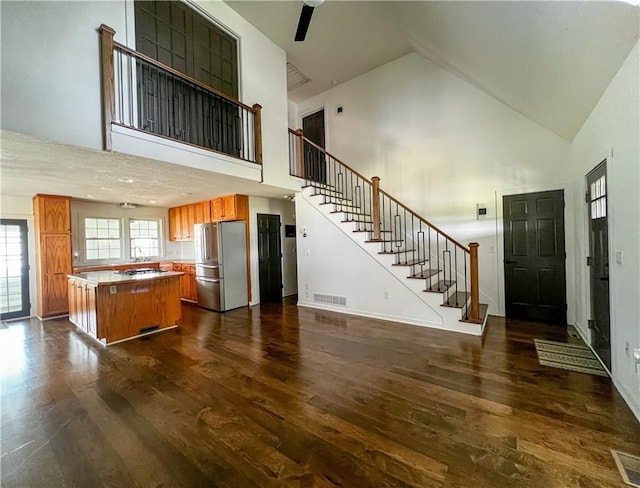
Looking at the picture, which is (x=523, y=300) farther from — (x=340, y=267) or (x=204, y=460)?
(x=204, y=460)

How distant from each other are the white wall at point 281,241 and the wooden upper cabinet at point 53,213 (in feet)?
12.0

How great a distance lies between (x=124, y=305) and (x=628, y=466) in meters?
5.30

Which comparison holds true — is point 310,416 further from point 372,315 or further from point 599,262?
point 599,262

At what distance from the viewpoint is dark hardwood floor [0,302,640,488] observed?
1.64m

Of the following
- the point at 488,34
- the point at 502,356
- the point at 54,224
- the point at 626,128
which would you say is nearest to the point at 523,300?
the point at 502,356

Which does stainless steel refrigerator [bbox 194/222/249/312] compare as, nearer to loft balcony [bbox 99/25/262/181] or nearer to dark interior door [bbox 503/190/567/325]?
loft balcony [bbox 99/25/262/181]

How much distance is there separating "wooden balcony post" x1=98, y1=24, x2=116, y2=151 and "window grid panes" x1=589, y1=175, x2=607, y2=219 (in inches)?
202

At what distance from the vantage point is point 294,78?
21.3ft

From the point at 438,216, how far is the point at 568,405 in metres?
3.53

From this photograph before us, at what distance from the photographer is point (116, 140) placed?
2.96 meters

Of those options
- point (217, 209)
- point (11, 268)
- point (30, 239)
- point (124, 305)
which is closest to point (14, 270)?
point (11, 268)

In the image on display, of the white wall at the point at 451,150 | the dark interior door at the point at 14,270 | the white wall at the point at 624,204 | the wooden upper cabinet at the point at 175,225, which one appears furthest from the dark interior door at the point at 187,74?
the white wall at the point at 624,204

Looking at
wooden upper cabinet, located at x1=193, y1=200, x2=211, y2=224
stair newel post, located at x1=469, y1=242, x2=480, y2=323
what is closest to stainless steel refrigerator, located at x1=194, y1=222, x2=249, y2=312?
wooden upper cabinet, located at x1=193, y1=200, x2=211, y2=224

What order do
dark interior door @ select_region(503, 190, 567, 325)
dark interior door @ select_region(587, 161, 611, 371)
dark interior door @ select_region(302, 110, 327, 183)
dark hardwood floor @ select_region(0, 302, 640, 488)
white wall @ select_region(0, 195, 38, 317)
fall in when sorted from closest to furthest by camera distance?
dark hardwood floor @ select_region(0, 302, 640, 488) → dark interior door @ select_region(587, 161, 611, 371) → dark interior door @ select_region(503, 190, 567, 325) → white wall @ select_region(0, 195, 38, 317) → dark interior door @ select_region(302, 110, 327, 183)
